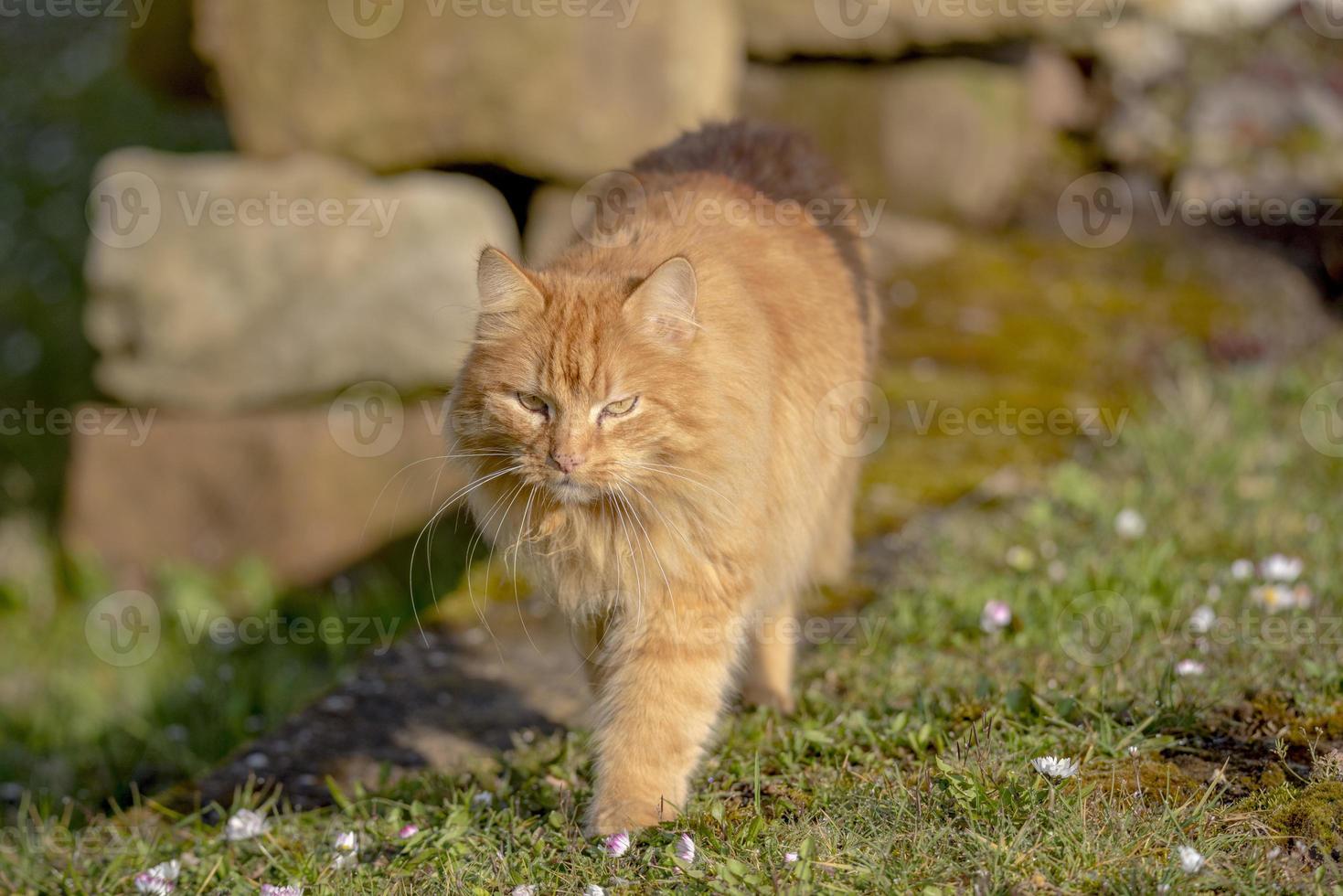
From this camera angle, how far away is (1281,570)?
3461mm

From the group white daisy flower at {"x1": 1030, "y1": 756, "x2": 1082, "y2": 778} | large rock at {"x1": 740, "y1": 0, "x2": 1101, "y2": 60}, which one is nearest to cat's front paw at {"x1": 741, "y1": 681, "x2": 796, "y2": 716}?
white daisy flower at {"x1": 1030, "y1": 756, "x2": 1082, "y2": 778}

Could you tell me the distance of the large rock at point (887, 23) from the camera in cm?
617

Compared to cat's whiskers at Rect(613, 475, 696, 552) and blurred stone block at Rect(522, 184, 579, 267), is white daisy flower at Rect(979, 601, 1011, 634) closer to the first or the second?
cat's whiskers at Rect(613, 475, 696, 552)

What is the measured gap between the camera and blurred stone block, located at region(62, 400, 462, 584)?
5566 mm

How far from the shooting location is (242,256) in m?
5.50

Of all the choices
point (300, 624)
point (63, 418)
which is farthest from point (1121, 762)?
point (63, 418)

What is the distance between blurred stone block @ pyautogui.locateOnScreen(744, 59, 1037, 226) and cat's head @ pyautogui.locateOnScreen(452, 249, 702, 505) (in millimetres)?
4158

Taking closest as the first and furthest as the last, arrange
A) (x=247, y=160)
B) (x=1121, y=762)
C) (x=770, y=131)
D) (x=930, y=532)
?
(x=1121, y=762)
(x=770, y=131)
(x=930, y=532)
(x=247, y=160)

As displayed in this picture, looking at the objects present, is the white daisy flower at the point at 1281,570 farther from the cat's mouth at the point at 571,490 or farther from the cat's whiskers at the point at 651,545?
the cat's mouth at the point at 571,490

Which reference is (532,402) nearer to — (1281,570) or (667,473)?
(667,473)

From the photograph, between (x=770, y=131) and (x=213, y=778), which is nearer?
(x=213, y=778)

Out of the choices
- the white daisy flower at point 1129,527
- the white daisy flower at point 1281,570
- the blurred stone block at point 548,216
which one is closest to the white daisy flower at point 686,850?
the white daisy flower at point 1281,570

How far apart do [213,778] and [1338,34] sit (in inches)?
302

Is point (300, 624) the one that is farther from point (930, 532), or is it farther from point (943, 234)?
point (943, 234)
